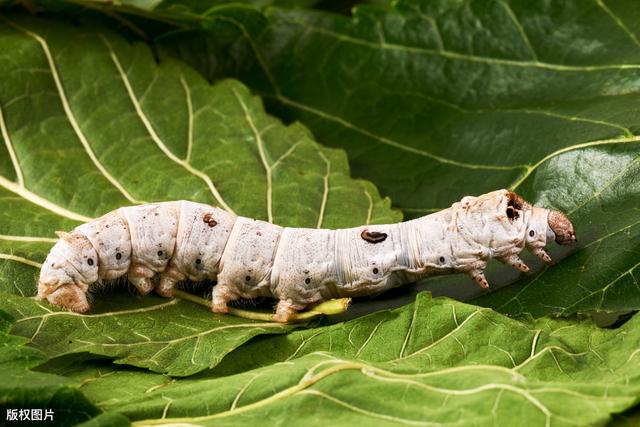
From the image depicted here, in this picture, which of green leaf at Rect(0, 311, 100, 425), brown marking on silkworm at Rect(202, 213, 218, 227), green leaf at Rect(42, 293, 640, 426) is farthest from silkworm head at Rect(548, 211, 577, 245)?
green leaf at Rect(0, 311, 100, 425)

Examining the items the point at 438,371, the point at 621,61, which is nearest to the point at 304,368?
the point at 438,371

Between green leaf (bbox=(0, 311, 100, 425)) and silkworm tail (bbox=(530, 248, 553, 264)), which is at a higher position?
silkworm tail (bbox=(530, 248, 553, 264))

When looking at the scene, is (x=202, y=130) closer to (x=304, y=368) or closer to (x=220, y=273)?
(x=220, y=273)

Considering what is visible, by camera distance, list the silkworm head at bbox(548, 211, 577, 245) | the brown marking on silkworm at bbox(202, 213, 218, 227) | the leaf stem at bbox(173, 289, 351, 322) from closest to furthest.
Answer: the silkworm head at bbox(548, 211, 577, 245), the leaf stem at bbox(173, 289, 351, 322), the brown marking on silkworm at bbox(202, 213, 218, 227)

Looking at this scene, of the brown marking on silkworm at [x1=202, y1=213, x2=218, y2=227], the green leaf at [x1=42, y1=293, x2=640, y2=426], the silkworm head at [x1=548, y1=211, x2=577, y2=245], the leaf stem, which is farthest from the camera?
the brown marking on silkworm at [x1=202, y1=213, x2=218, y2=227]

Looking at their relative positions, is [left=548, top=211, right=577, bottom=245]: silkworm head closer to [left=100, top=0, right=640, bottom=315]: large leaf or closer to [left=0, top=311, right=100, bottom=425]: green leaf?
[left=100, top=0, right=640, bottom=315]: large leaf

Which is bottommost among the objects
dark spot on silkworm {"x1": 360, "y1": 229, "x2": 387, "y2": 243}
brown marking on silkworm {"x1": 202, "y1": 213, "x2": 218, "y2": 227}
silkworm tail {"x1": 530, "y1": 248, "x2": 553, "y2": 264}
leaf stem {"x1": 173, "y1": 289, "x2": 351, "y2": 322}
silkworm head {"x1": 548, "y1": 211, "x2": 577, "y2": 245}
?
leaf stem {"x1": 173, "y1": 289, "x2": 351, "y2": 322}

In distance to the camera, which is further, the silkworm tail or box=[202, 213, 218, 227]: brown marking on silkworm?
box=[202, 213, 218, 227]: brown marking on silkworm
